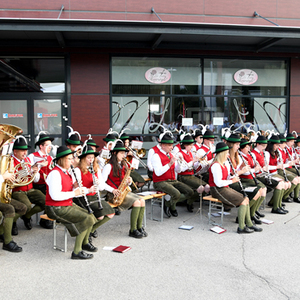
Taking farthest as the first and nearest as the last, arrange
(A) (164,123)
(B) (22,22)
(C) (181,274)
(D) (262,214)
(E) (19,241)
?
(A) (164,123)
(B) (22,22)
(D) (262,214)
(E) (19,241)
(C) (181,274)

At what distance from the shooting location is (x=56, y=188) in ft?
16.4

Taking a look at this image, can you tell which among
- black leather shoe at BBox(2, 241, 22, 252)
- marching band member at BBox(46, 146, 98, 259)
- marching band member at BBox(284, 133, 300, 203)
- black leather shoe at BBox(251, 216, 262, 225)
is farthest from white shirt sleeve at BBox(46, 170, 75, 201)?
marching band member at BBox(284, 133, 300, 203)

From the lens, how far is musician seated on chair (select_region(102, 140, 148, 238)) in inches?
245

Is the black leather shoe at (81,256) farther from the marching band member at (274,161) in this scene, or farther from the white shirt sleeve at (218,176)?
the marching band member at (274,161)

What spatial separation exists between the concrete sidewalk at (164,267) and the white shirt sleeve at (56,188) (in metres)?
1.00

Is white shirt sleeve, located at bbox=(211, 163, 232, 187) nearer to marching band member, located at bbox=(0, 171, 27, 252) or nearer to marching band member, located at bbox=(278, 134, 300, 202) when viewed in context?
marching band member, located at bbox=(278, 134, 300, 202)

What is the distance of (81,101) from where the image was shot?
1170 centimetres

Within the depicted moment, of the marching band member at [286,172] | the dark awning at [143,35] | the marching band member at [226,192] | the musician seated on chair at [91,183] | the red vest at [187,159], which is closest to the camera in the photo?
the musician seated on chair at [91,183]

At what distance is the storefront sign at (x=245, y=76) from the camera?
13.0 m

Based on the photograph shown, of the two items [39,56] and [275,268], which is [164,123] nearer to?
[39,56]

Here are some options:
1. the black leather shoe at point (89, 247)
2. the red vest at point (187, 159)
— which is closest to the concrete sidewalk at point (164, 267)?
the black leather shoe at point (89, 247)

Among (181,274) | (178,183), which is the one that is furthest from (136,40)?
(181,274)

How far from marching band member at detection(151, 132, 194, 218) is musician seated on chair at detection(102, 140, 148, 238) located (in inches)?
45.2

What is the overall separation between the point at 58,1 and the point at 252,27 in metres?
6.49
